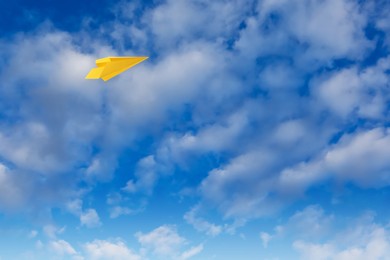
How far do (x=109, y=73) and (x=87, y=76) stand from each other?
155 cm

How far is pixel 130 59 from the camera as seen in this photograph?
23578 mm

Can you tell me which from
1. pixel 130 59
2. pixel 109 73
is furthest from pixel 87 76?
pixel 130 59

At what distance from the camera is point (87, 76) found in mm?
23438

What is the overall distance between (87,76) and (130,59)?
3305mm

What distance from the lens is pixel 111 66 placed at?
23.6 metres

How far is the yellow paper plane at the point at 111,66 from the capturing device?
2345 centimetres

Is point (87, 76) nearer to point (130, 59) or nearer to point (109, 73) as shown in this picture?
point (109, 73)

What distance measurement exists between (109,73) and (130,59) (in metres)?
1.84

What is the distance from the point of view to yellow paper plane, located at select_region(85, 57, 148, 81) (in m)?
23.5

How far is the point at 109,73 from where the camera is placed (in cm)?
2369
